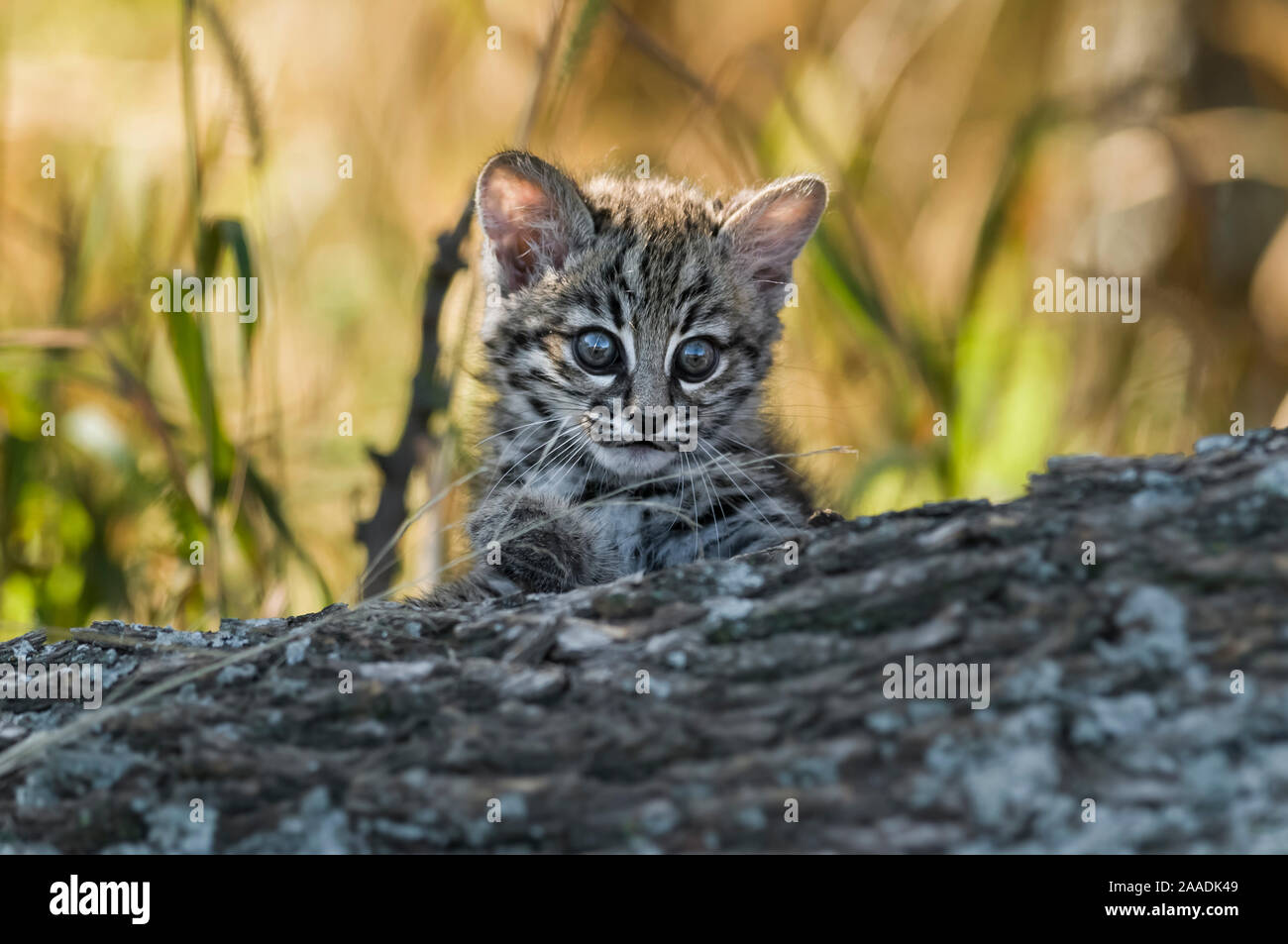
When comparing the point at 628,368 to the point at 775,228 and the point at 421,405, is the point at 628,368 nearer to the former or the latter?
the point at 775,228

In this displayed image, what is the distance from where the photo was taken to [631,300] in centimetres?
379

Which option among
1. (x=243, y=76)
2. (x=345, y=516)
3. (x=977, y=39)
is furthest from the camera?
(x=977, y=39)

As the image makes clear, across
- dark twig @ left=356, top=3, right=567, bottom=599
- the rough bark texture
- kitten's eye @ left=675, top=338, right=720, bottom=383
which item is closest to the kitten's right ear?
dark twig @ left=356, top=3, right=567, bottom=599

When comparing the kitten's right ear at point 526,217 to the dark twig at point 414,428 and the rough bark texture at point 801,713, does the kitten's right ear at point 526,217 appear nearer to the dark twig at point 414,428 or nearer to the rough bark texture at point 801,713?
the dark twig at point 414,428

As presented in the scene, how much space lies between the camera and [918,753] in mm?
1925

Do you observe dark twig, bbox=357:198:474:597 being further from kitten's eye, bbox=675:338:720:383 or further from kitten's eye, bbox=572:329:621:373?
kitten's eye, bbox=675:338:720:383

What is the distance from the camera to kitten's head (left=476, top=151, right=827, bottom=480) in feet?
12.2

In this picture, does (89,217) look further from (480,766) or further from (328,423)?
(480,766)

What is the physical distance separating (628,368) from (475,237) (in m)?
1.71

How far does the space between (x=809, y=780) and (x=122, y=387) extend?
3.28m

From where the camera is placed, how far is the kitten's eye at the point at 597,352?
3756 mm

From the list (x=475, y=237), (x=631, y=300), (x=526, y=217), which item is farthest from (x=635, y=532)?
(x=475, y=237)

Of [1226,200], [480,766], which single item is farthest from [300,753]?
[1226,200]

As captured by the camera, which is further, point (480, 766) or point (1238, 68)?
point (1238, 68)
